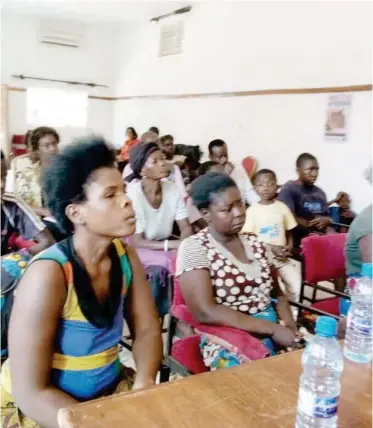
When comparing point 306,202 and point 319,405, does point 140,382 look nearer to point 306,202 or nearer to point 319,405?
point 319,405

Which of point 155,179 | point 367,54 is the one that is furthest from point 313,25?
point 155,179

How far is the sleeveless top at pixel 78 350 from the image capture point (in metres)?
1.23

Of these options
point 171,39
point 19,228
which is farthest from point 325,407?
point 171,39

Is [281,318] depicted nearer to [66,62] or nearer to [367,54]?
[367,54]

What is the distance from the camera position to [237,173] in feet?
14.0

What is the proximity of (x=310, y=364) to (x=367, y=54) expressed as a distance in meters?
3.74

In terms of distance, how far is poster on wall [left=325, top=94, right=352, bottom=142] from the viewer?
4480 mm

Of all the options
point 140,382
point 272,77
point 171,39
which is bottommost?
point 140,382

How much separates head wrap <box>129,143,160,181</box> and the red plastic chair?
3.53ft

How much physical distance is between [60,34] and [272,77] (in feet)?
14.1

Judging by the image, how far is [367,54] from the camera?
4.23m

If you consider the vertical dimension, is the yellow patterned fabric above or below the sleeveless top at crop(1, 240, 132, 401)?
above

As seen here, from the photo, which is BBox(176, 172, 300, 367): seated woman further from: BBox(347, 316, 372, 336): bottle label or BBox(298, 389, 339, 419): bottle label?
BBox(298, 389, 339, 419): bottle label

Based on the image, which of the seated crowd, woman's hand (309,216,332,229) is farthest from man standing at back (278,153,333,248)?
the seated crowd
